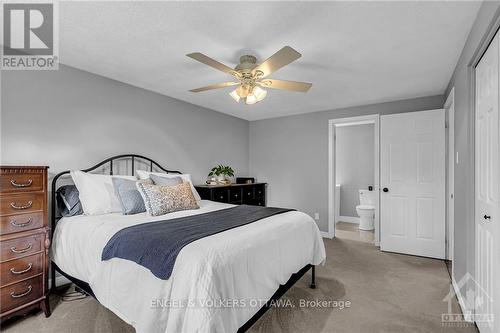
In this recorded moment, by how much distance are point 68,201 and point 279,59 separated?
2430 millimetres

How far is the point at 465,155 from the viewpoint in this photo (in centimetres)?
225

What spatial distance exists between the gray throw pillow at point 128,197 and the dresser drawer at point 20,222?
651 millimetres

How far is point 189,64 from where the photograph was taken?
2.78 m

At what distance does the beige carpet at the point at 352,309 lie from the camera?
6.75 feet

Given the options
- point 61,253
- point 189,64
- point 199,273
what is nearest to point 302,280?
point 199,273

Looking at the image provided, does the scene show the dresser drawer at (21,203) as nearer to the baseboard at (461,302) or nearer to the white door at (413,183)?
the baseboard at (461,302)

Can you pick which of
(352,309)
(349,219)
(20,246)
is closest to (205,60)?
(20,246)

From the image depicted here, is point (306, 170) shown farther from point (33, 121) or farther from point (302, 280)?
point (33, 121)

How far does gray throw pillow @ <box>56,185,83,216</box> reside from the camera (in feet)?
8.27

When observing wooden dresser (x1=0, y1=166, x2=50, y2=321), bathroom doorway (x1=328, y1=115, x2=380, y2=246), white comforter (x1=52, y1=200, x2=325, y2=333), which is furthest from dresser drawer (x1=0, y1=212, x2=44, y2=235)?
bathroom doorway (x1=328, y1=115, x2=380, y2=246)

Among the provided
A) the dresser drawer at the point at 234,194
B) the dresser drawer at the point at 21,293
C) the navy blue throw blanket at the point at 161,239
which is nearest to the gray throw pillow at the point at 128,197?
the navy blue throw blanket at the point at 161,239

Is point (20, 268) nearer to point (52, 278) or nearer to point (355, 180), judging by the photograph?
point (52, 278)

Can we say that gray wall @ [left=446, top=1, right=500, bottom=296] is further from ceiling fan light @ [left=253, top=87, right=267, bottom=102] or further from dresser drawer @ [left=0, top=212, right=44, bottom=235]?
dresser drawer @ [left=0, top=212, right=44, bottom=235]

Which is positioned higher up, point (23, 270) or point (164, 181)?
point (164, 181)
